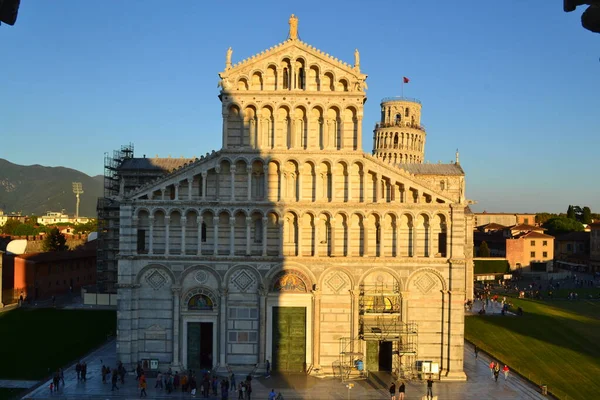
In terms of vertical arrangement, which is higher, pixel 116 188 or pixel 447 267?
pixel 116 188

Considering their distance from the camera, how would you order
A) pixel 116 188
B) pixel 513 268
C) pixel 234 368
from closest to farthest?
pixel 234 368 < pixel 116 188 < pixel 513 268

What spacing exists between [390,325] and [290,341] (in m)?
5.91

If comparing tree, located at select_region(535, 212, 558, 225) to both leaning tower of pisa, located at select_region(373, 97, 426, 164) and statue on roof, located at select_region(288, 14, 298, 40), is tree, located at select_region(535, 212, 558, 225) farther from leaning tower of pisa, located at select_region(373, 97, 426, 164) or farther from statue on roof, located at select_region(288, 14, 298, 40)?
statue on roof, located at select_region(288, 14, 298, 40)

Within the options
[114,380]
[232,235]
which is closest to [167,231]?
[232,235]

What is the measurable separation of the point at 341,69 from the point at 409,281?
13186 mm

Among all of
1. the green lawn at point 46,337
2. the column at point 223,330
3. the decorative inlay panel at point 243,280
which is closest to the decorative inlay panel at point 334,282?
the decorative inlay panel at point 243,280

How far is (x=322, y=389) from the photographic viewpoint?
30.6m

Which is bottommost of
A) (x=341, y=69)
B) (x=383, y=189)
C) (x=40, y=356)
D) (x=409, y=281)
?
(x=40, y=356)

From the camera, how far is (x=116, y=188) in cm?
5897

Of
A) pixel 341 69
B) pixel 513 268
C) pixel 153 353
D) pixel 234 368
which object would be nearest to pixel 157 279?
pixel 153 353

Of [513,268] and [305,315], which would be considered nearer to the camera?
[305,315]

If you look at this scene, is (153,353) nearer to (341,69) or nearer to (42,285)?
(341,69)

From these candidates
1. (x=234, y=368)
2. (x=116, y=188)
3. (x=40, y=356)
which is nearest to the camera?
(x=234, y=368)

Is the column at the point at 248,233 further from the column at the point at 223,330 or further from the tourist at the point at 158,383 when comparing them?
the tourist at the point at 158,383
